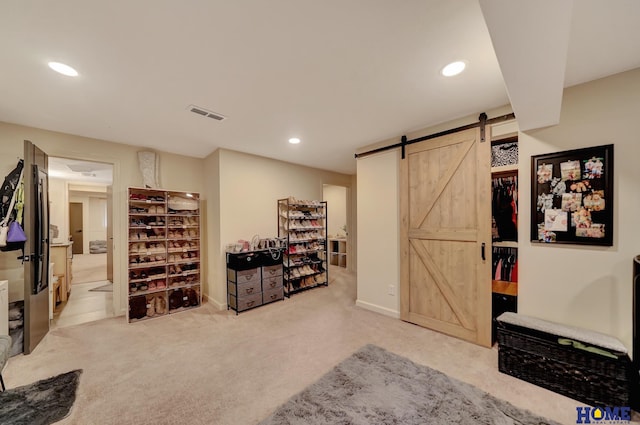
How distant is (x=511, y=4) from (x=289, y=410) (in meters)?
2.64

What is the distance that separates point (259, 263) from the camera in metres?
4.00

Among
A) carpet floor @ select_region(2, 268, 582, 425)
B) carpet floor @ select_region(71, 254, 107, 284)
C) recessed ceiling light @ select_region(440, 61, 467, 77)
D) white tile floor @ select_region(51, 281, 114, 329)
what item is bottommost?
carpet floor @ select_region(71, 254, 107, 284)

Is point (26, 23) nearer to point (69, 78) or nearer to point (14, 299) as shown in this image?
point (69, 78)

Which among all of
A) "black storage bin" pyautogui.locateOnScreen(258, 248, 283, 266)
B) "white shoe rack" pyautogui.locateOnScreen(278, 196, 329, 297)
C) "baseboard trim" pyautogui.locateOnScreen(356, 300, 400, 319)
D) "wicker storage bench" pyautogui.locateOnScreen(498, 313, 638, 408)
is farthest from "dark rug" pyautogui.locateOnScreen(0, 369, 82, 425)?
"wicker storage bench" pyautogui.locateOnScreen(498, 313, 638, 408)

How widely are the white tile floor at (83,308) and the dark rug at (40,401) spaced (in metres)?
1.69

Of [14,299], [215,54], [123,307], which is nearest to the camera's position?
[215,54]

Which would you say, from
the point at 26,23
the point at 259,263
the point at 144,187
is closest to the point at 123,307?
the point at 144,187

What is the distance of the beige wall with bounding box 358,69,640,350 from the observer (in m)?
1.90

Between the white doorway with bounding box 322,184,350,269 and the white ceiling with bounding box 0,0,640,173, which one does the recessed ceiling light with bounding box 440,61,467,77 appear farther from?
the white doorway with bounding box 322,184,350,269

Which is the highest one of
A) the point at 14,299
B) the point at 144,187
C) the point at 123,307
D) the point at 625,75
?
the point at 625,75

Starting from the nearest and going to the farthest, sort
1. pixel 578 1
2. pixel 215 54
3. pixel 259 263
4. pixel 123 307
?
1. pixel 578 1
2. pixel 215 54
3. pixel 123 307
4. pixel 259 263

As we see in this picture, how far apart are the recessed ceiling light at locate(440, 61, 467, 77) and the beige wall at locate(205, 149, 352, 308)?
3.30 metres

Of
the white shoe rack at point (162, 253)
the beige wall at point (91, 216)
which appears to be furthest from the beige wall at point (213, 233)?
the beige wall at point (91, 216)

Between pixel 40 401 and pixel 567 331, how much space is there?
4263 millimetres
